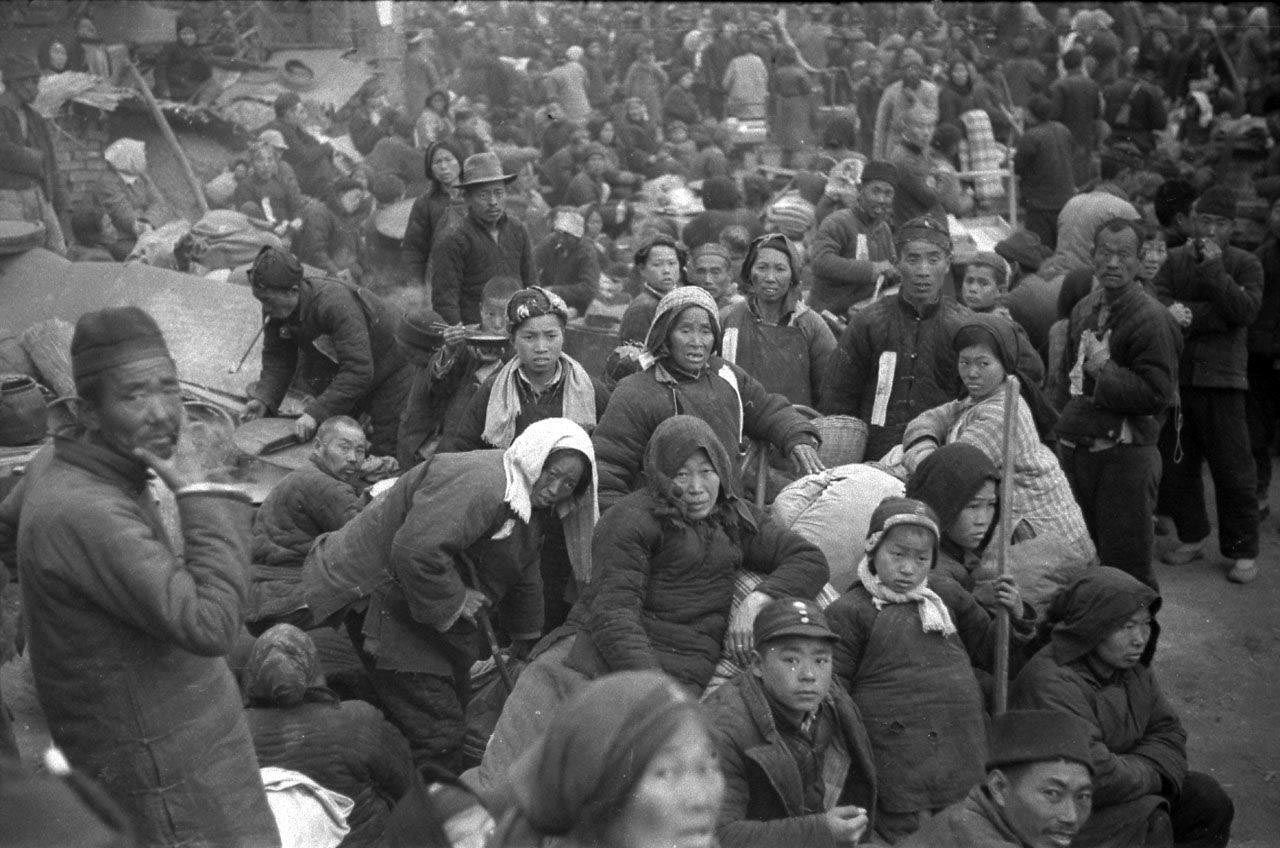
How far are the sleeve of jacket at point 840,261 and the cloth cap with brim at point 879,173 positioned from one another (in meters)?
0.32

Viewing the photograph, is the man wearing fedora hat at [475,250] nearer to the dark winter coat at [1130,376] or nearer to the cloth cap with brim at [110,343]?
the dark winter coat at [1130,376]

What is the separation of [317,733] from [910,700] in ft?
6.44

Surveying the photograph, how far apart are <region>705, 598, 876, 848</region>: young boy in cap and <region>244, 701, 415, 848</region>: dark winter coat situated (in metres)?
1.17

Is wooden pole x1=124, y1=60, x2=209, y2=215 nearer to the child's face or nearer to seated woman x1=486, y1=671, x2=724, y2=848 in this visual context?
the child's face

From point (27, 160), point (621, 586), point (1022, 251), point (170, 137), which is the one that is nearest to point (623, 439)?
point (621, 586)

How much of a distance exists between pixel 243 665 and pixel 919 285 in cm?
339

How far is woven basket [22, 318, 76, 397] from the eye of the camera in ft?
25.7

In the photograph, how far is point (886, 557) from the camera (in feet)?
15.9

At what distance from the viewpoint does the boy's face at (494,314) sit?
690 cm

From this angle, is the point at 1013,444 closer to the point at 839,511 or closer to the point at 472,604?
the point at 839,511

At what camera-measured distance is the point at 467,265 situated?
8125 mm

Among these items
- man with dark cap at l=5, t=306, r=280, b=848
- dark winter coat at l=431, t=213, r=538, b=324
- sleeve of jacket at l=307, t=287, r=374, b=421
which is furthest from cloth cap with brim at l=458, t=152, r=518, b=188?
man with dark cap at l=5, t=306, r=280, b=848

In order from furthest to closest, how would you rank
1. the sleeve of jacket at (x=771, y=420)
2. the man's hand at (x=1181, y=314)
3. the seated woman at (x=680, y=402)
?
the man's hand at (x=1181, y=314)
the sleeve of jacket at (x=771, y=420)
the seated woman at (x=680, y=402)

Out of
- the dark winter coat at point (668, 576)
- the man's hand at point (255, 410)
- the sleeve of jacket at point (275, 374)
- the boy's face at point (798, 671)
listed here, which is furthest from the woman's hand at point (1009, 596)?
the man's hand at point (255, 410)
